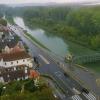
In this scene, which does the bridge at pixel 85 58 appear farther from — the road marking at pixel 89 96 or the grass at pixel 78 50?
the road marking at pixel 89 96

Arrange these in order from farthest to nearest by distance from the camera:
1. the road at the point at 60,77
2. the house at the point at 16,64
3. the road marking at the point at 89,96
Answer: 1. the house at the point at 16,64
2. the road at the point at 60,77
3. the road marking at the point at 89,96

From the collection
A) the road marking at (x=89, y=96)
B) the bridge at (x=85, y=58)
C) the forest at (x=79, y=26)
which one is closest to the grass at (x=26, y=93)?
the road marking at (x=89, y=96)

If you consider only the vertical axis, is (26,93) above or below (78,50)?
above

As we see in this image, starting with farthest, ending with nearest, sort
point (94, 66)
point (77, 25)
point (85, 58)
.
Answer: point (77, 25), point (85, 58), point (94, 66)

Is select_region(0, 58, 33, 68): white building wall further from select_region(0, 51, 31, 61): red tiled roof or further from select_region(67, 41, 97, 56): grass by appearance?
select_region(67, 41, 97, 56): grass

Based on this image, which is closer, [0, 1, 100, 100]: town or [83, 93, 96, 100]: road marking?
[0, 1, 100, 100]: town

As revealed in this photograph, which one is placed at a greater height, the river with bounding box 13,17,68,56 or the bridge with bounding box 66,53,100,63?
the bridge with bounding box 66,53,100,63

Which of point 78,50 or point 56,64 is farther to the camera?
point 78,50

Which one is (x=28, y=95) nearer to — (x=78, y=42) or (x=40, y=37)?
(x=78, y=42)

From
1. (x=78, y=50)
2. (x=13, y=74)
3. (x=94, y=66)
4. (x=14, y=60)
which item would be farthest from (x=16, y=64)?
(x=78, y=50)

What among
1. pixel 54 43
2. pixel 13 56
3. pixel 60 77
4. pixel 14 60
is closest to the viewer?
pixel 60 77

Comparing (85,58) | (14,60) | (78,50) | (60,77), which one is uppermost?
(14,60)

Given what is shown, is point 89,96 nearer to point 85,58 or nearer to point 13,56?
point 13,56

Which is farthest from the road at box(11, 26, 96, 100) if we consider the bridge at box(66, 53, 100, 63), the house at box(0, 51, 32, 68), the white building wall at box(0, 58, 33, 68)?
the bridge at box(66, 53, 100, 63)
